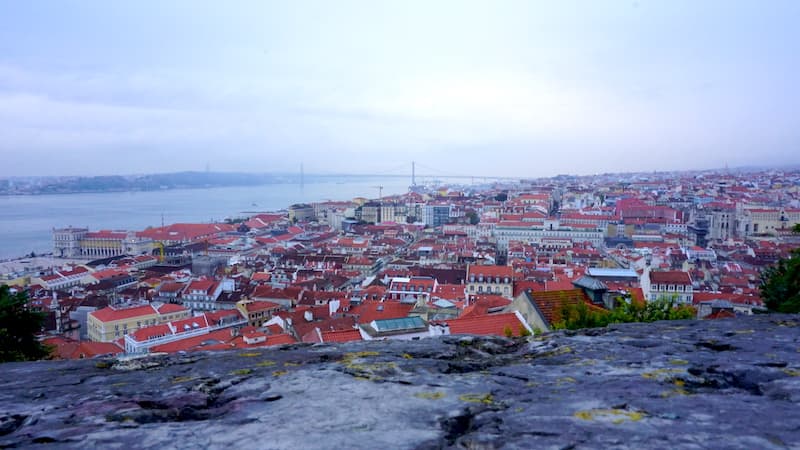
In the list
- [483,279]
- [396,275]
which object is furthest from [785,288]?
[396,275]

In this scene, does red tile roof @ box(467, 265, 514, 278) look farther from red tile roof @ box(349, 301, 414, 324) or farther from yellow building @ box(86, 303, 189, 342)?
yellow building @ box(86, 303, 189, 342)

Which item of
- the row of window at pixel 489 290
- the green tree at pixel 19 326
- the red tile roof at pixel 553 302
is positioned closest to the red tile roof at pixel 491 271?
the row of window at pixel 489 290

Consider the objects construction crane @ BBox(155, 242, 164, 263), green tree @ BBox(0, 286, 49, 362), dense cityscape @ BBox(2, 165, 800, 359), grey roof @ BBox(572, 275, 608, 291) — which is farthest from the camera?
construction crane @ BBox(155, 242, 164, 263)

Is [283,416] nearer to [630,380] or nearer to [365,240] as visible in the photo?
[630,380]

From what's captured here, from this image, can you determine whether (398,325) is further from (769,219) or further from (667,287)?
(769,219)

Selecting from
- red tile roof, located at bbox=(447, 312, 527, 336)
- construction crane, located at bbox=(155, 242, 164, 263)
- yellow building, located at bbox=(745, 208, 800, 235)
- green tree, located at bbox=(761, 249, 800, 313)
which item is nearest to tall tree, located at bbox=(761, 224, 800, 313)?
green tree, located at bbox=(761, 249, 800, 313)

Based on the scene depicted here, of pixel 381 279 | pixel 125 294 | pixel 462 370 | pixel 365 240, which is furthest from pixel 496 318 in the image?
pixel 365 240
